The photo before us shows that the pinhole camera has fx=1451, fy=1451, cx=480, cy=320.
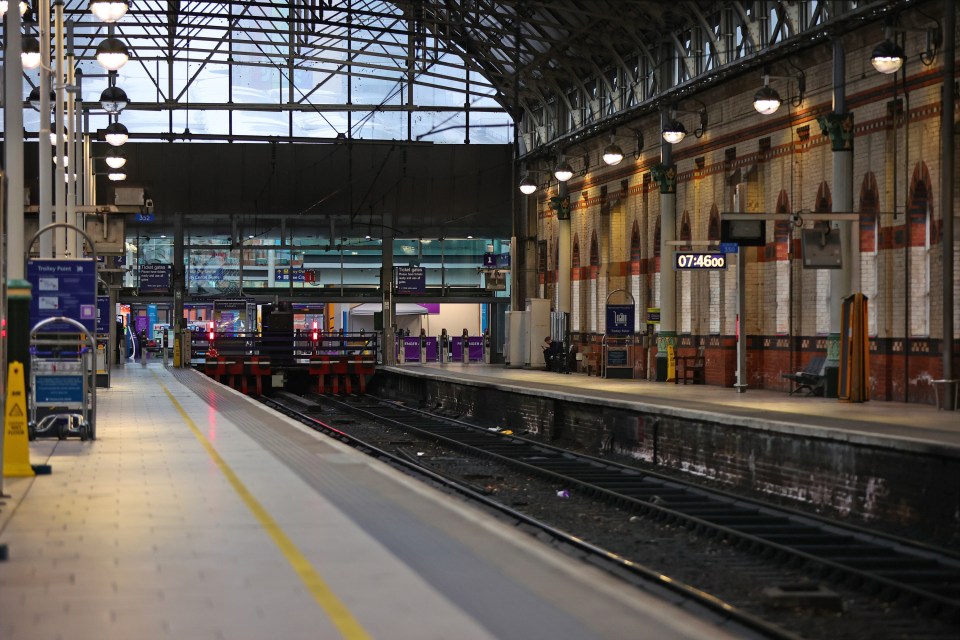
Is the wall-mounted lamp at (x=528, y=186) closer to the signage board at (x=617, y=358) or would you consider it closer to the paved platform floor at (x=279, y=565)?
the signage board at (x=617, y=358)

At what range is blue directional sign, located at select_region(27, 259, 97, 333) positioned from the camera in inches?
794

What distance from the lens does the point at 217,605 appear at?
26.3 ft

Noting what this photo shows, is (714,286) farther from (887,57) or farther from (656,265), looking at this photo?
(887,57)

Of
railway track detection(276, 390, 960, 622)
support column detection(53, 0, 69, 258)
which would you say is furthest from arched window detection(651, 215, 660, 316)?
support column detection(53, 0, 69, 258)

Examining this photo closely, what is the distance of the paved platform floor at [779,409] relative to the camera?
57.0 ft

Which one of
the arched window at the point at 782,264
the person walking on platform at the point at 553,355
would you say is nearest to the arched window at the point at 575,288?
the person walking on platform at the point at 553,355

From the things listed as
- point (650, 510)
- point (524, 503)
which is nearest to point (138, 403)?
point (524, 503)

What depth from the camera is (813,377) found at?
26953 mm

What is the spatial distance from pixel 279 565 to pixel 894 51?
15.8 metres

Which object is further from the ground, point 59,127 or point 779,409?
point 59,127

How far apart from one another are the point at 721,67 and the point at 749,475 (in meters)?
12.5

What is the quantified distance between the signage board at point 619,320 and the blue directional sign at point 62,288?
18.6 metres

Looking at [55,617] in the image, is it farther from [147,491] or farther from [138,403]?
[138,403]

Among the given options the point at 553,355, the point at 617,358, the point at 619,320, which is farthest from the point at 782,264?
the point at 553,355
